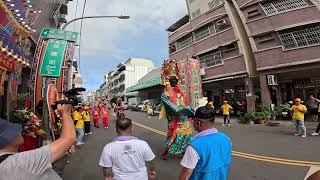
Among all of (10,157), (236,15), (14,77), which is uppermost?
(236,15)

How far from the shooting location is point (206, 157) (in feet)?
9.84

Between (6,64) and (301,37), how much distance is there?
19.3m

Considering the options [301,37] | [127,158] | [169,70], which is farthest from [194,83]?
[127,158]

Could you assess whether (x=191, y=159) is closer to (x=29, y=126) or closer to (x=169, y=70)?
(x=169, y=70)

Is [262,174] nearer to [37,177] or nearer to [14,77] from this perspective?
[37,177]

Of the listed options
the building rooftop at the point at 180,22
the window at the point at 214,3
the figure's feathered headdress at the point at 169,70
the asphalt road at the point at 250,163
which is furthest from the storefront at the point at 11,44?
the building rooftop at the point at 180,22

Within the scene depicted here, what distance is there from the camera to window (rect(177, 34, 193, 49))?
34309 mm

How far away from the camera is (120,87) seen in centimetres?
8494

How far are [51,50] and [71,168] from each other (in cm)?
502

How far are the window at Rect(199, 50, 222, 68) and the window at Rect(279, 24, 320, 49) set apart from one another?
754 cm

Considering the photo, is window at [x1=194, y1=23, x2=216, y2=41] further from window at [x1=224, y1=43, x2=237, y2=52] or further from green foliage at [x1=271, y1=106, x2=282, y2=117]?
green foliage at [x1=271, y1=106, x2=282, y2=117]

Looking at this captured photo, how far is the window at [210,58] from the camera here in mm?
28914

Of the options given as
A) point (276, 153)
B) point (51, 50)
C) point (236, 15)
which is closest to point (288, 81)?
point (236, 15)

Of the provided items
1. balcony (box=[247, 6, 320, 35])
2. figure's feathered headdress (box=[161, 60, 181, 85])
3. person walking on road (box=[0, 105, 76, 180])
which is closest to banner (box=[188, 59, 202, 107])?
balcony (box=[247, 6, 320, 35])
